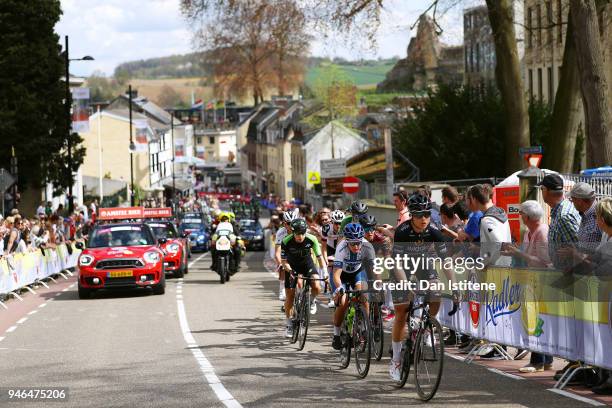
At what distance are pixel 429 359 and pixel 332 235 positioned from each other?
397 inches

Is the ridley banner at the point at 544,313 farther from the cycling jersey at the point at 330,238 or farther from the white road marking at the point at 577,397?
the cycling jersey at the point at 330,238

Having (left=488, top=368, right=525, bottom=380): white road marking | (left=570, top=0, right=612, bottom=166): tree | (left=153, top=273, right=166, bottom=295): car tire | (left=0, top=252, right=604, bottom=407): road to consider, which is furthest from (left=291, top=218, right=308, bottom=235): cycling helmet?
(left=153, top=273, right=166, bottom=295): car tire

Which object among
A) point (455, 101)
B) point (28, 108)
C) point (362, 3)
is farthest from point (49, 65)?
point (362, 3)

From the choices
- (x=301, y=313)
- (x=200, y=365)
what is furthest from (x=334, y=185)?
(x=200, y=365)

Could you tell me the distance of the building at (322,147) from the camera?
339ft

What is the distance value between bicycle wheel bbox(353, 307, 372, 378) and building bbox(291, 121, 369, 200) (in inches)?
3318

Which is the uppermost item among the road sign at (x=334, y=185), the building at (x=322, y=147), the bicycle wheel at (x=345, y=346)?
the building at (x=322, y=147)

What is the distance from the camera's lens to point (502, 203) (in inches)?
949

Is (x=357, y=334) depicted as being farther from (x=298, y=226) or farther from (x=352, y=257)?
(x=298, y=226)

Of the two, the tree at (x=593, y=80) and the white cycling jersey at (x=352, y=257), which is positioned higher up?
the tree at (x=593, y=80)

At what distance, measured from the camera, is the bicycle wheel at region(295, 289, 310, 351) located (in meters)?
16.3

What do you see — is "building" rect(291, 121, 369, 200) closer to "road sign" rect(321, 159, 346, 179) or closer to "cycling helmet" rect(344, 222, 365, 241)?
"road sign" rect(321, 159, 346, 179)

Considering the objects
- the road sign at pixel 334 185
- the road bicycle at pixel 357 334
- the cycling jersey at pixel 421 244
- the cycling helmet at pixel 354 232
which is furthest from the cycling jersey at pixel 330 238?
the road sign at pixel 334 185

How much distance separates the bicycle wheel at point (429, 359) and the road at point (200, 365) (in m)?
0.15
